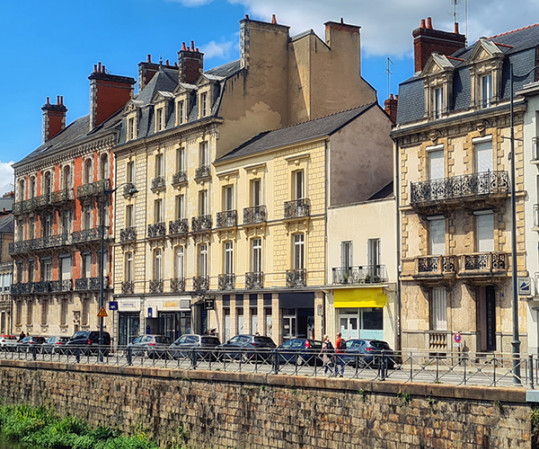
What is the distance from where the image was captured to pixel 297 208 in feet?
145

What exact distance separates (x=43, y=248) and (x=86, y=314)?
7218mm

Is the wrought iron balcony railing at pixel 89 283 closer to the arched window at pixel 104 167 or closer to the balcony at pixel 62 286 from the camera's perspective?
the balcony at pixel 62 286

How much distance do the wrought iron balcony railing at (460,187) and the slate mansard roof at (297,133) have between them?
641cm

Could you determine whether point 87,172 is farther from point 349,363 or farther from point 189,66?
point 349,363

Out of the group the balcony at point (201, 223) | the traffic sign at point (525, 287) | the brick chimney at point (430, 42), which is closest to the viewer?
the traffic sign at point (525, 287)

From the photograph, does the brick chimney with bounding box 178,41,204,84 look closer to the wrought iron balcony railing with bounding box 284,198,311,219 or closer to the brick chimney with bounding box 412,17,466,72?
the wrought iron balcony railing with bounding box 284,198,311,219

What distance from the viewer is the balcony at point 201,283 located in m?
49.9

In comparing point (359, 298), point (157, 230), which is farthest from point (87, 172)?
point (359, 298)

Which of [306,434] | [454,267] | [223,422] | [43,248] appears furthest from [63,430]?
[43,248]

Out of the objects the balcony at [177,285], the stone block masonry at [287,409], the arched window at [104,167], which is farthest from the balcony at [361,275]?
the arched window at [104,167]

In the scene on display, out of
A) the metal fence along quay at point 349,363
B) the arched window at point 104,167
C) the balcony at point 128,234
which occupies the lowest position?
the metal fence along quay at point 349,363

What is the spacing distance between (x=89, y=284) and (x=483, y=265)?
102 feet

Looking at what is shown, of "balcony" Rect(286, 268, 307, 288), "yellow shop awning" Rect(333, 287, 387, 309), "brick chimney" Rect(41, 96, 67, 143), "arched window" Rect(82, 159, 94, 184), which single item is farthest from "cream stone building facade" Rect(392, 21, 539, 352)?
"brick chimney" Rect(41, 96, 67, 143)

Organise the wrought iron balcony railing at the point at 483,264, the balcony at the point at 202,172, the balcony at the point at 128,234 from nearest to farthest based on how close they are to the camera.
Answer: the wrought iron balcony railing at the point at 483,264, the balcony at the point at 202,172, the balcony at the point at 128,234
